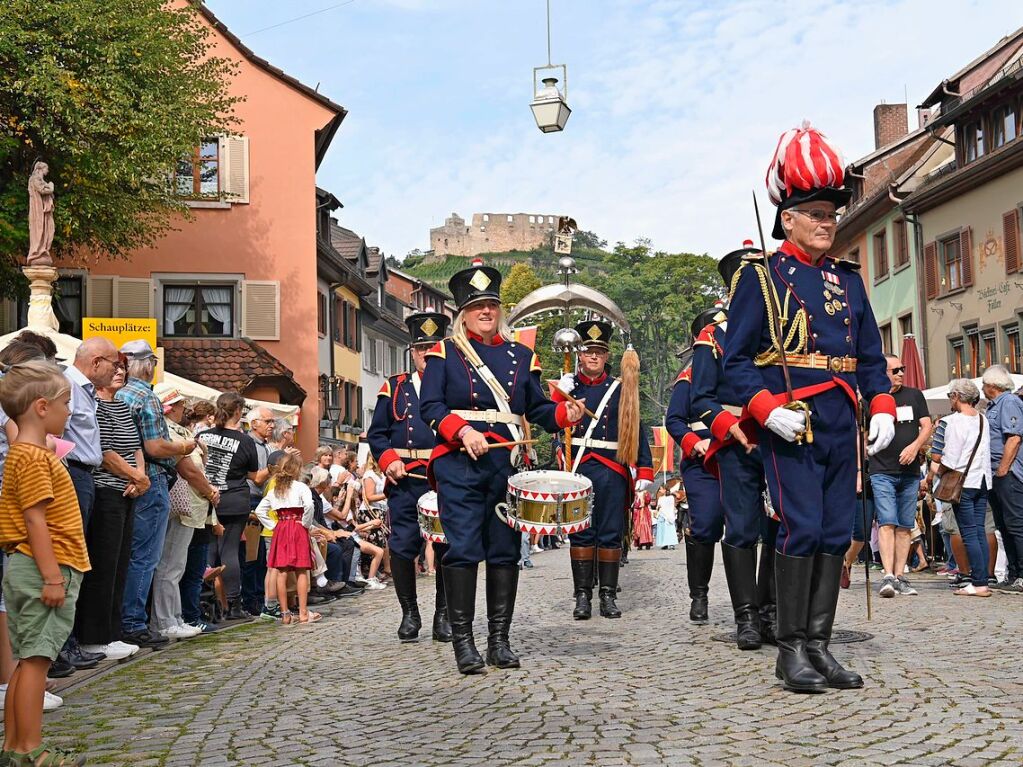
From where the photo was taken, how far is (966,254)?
1442 inches

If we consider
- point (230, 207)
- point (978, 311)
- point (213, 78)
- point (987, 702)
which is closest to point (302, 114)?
point (230, 207)

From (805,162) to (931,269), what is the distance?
34.4 metres

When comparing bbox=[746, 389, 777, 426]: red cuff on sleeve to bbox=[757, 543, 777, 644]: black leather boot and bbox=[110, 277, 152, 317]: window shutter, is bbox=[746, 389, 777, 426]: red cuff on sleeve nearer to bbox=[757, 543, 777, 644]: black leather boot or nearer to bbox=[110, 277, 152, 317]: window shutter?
bbox=[757, 543, 777, 644]: black leather boot

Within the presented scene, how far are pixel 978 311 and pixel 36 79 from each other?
80.7ft

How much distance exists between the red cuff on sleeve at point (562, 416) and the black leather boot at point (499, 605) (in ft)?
2.84

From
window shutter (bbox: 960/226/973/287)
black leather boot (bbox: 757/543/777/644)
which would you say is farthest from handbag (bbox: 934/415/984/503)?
window shutter (bbox: 960/226/973/287)

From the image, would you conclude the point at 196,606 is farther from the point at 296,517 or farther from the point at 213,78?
the point at 213,78

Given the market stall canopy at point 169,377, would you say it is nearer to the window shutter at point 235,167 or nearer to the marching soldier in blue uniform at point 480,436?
the marching soldier in blue uniform at point 480,436

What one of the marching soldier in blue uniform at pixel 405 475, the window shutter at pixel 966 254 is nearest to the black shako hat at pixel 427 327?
the marching soldier in blue uniform at pixel 405 475

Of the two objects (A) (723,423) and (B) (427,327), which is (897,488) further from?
(A) (723,423)

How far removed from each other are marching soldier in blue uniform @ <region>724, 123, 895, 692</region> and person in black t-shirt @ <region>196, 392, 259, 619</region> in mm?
5957

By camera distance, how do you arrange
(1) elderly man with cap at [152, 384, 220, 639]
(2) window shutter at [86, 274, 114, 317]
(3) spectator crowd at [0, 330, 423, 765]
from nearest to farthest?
(3) spectator crowd at [0, 330, 423, 765], (1) elderly man with cap at [152, 384, 220, 639], (2) window shutter at [86, 274, 114, 317]

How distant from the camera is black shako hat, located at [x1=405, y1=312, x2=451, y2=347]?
36.2 feet

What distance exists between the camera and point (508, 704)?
20.0 feet
